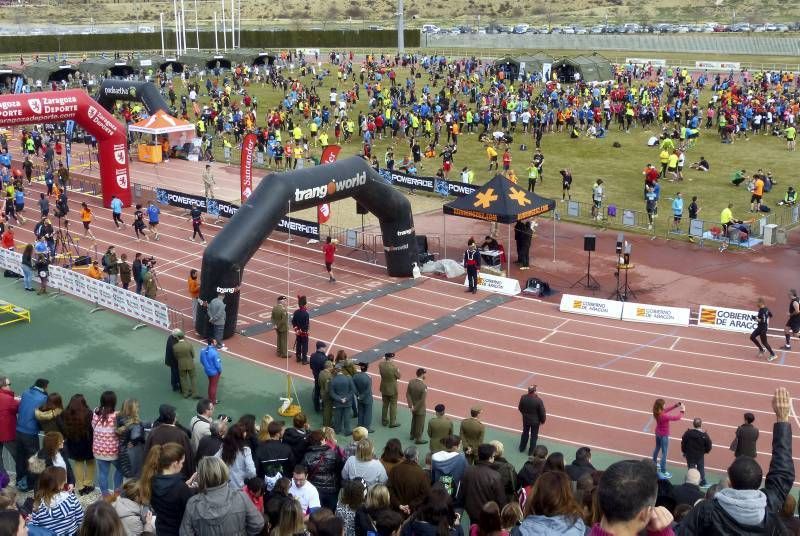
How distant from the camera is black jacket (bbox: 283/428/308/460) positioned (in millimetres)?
11578

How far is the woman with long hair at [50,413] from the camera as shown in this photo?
12.9m

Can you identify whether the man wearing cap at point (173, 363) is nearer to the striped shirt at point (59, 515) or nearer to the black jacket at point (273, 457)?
the black jacket at point (273, 457)

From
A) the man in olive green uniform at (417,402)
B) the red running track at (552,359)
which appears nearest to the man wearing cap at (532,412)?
the red running track at (552,359)

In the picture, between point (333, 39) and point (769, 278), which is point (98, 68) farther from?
point (769, 278)

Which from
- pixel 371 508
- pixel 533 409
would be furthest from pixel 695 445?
pixel 371 508

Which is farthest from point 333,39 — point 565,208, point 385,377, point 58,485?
point 58,485

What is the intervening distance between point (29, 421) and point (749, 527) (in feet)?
33.7

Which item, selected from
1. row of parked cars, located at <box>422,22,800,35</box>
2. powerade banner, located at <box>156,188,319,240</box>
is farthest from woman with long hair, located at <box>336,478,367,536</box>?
row of parked cars, located at <box>422,22,800,35</box>

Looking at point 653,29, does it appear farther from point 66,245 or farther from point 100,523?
point 100,523

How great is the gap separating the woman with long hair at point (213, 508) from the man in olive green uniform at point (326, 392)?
815 centimetres

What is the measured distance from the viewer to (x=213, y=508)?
316 inches

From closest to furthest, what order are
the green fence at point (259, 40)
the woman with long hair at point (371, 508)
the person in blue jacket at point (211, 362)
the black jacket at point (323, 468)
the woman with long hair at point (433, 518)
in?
the woman with long hair at point (433, 518) → the woman with long hair at point (371, 508) → the black jacket at point (323, 468) → the person in blue jacket at point (211, 362) → the green fence at point (259, 40)

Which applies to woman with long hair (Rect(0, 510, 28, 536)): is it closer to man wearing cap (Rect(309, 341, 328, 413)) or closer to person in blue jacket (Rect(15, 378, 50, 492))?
person in blue jacket (Rect(15, 378, 50, 492))

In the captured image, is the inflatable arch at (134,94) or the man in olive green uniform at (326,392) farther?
the inflatable arch at (134,94)
